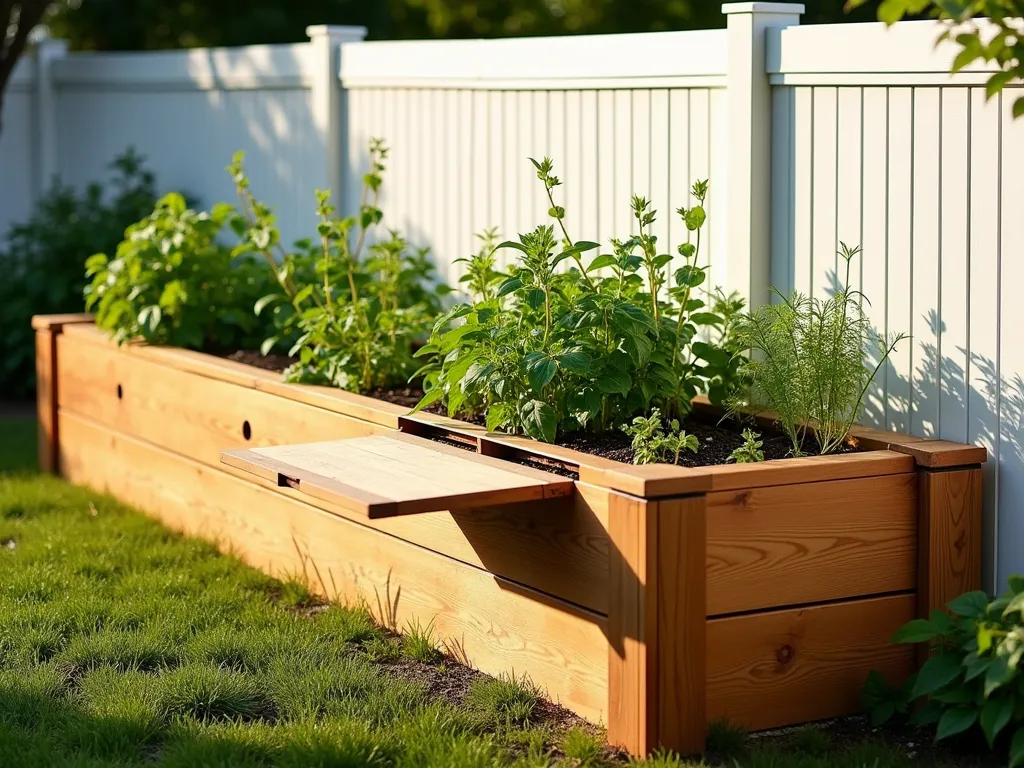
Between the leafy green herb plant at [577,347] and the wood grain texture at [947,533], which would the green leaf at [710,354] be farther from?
the wood grain texture at [947,533]

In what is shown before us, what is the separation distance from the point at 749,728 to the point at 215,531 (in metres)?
2.61

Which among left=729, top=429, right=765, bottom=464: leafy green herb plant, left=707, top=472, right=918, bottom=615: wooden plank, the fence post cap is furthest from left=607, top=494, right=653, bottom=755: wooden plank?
the fence post cap

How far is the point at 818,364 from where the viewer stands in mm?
4016

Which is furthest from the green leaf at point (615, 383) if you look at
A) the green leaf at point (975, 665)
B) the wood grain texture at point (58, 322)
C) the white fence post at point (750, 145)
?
the wood grain texture at point (58, 322)

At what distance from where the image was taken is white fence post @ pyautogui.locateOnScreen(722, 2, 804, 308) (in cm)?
450

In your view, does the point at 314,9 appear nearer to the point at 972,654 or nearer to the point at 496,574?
the point at 496,574

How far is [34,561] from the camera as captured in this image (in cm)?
525

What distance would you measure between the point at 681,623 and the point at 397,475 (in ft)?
2.74

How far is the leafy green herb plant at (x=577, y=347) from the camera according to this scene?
4129 millimetres

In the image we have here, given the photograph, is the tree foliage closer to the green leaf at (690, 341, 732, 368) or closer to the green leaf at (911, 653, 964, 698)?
the green leaf at (911, 653, 964, 698)

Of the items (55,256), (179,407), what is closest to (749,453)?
(179,407)

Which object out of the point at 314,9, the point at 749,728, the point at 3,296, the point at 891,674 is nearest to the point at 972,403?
the point at 891,674

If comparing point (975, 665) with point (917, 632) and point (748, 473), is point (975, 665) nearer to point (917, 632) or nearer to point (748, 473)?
point (917, 632)

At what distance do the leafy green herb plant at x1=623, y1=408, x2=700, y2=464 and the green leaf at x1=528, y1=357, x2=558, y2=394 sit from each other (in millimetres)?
256
